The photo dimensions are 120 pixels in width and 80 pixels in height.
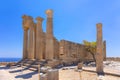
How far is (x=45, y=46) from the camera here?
24906mm

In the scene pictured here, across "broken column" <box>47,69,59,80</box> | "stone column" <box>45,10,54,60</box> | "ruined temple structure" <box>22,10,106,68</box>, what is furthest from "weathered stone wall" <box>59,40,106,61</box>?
"broken column" <box>47,69,59,80</box>

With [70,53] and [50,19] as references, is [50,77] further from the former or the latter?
[70,53]

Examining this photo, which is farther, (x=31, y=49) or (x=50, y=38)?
(x=31, y=49)

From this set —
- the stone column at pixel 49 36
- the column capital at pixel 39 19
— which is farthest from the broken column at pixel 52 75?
the column capital at pixel 39 19

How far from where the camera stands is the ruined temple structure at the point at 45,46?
1948 centimetres

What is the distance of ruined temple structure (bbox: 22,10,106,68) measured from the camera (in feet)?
63.9

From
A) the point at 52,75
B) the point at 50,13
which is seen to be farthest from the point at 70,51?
the point at 52,75

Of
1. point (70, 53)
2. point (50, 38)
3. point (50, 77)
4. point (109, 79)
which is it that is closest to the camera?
point (50, 77)

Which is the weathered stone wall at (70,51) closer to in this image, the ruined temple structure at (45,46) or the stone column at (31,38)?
the ruined temple structure at (45,46)

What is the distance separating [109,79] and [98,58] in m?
4.63

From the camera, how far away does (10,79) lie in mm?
11789

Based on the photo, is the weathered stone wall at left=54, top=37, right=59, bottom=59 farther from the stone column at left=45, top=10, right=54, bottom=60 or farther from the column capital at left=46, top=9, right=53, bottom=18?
the column capital at left=46, top=9, right=53, bottom=18

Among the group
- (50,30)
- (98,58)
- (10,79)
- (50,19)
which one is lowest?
(10,79)

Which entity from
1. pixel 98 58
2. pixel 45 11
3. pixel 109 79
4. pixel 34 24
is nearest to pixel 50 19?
pixel 45 11
